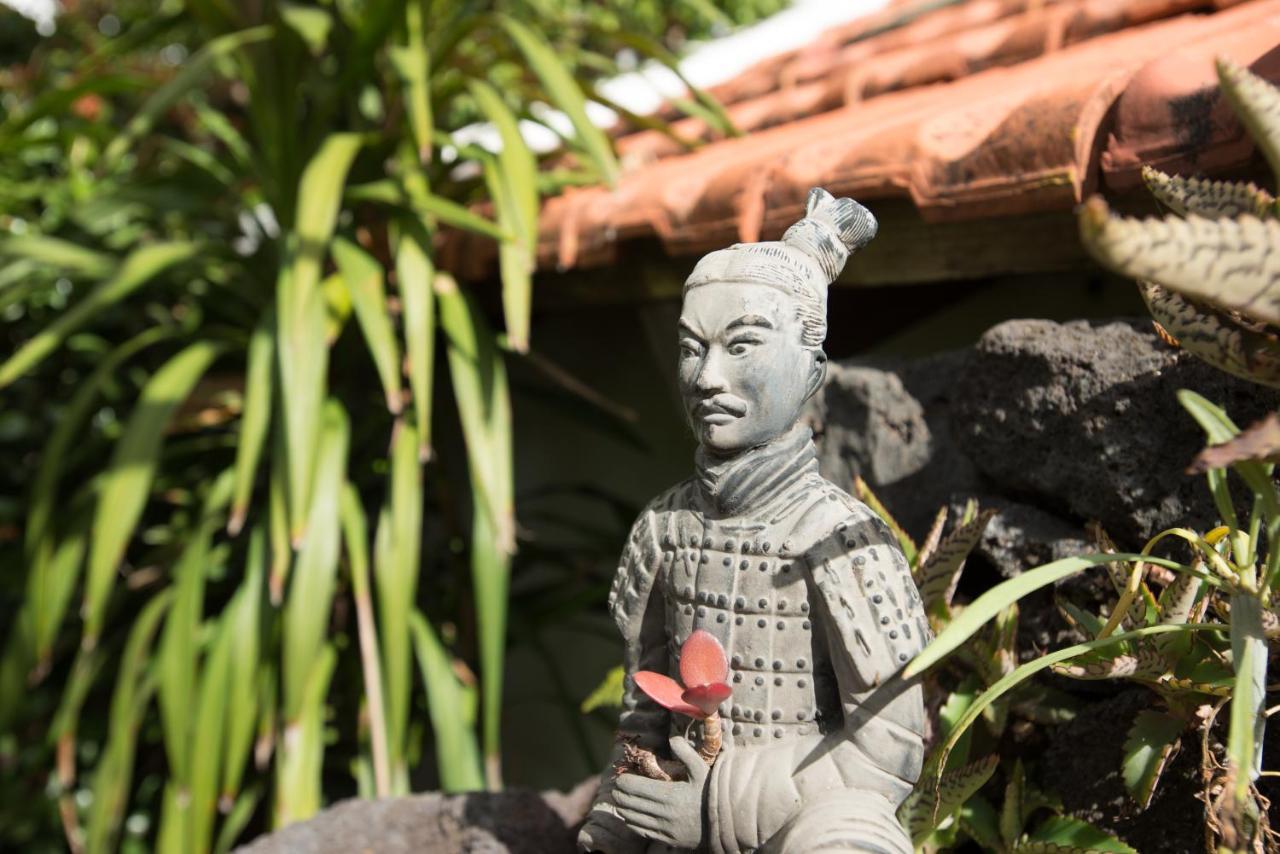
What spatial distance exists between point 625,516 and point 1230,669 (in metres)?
1.80

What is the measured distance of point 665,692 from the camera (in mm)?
1228

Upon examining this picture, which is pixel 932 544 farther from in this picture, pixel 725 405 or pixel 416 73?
pixel 416 73

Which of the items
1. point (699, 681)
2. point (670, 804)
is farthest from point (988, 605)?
point (670, 804)

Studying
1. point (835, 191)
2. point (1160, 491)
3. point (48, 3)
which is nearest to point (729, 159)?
point (835, 191)

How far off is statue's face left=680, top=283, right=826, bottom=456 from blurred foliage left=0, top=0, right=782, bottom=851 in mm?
905

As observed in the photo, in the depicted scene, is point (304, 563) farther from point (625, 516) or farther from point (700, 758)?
point (700, 758)

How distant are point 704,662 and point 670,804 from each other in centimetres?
18

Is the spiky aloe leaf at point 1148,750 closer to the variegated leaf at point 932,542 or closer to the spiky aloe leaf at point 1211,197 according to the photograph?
the variegated leaf at point 932,542

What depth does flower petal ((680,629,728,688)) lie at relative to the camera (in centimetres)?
120

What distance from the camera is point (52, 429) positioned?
3.49 metres

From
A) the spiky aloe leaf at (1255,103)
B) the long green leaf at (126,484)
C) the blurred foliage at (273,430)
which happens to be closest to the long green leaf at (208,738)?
the blurred foliage at (273,430)

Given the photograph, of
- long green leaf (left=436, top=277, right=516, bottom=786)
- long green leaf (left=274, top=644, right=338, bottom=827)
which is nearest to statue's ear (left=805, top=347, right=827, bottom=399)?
long green leaf (left=436, top=277, right=516, bottom=786)

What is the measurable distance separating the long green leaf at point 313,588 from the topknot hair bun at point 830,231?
124 centimetres

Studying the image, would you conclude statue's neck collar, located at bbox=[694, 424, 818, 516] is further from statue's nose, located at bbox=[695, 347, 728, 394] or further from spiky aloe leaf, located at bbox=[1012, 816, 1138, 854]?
spiky aloe leaf, located at bbox=[1012, 816, 1138, 854]
